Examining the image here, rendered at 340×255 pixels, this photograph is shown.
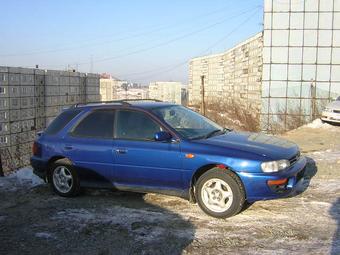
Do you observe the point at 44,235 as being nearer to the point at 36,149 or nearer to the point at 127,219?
the point at 127,219

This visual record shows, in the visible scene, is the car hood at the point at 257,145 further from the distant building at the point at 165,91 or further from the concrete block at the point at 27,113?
the distant building at the point at 165,91

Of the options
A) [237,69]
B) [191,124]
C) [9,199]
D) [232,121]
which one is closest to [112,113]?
[191,124]

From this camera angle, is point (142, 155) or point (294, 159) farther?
point (142, 155)

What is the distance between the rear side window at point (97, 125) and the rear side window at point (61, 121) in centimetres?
25

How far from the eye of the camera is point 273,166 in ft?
18.5

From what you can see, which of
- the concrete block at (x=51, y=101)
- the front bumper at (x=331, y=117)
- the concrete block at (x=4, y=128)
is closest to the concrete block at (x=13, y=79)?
the concrete block at (x=4, y=128)

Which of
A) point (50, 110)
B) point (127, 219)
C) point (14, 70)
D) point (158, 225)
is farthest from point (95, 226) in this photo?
point (50, 110)

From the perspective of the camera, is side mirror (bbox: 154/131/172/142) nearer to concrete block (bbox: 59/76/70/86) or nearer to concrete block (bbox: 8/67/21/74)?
concrete block (bbox: 8/67/21/74)

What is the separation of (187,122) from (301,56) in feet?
48.0

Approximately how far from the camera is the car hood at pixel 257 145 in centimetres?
580

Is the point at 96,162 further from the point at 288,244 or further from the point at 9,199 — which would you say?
the point at 288,244

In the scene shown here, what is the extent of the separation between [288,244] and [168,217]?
161 centimetres

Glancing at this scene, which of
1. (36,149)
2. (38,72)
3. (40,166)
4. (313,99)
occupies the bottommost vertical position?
(40,166)

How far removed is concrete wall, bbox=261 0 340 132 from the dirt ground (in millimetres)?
13216
